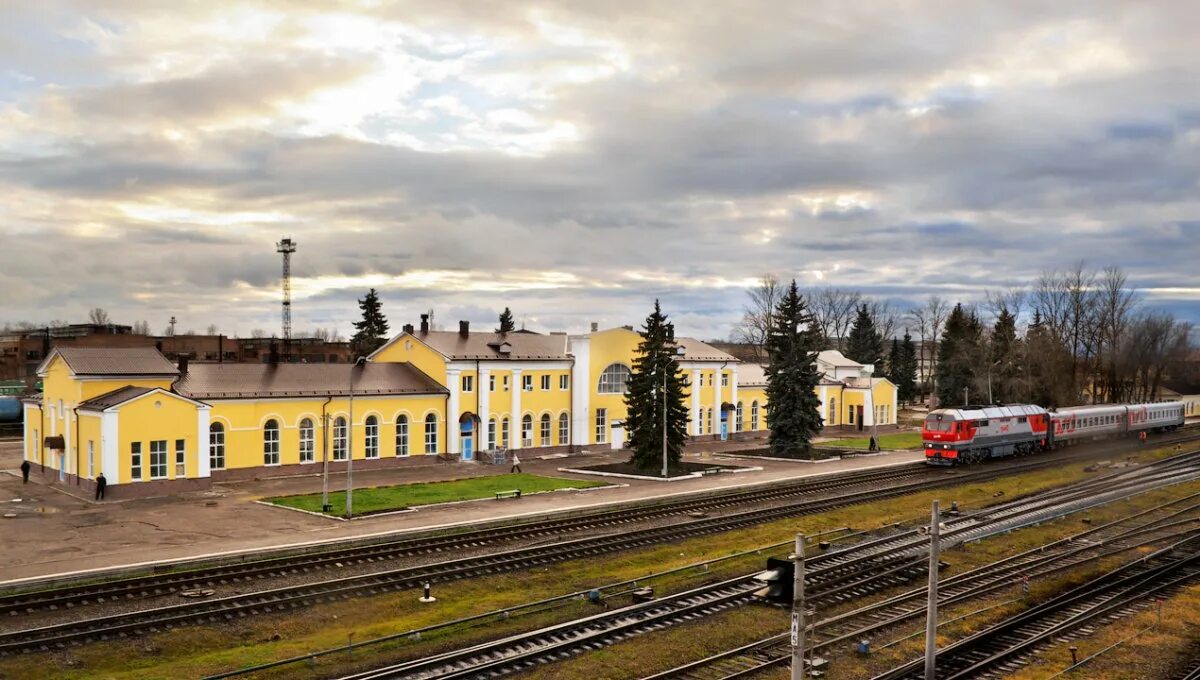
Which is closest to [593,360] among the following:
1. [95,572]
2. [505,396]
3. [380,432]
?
[505,396]

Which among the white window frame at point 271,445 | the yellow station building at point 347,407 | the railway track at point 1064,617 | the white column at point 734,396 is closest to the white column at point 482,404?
the yellow station building at point 347,407

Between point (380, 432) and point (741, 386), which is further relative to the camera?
point (741, 386)

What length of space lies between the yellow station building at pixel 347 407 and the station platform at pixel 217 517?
5.66 ft

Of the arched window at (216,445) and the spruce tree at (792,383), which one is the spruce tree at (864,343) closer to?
the spruce tree at (792,383)

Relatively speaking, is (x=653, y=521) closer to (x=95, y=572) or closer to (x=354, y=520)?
(x=354, y=520)

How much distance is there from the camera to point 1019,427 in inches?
2361

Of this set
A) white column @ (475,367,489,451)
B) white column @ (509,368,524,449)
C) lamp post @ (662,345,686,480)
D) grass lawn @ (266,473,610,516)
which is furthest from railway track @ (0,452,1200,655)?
white column @ (475,367,489,451)

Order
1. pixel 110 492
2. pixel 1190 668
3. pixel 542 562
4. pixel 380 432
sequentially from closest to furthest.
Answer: pixel 1190 668, pixel 542 562, pixel 110 492, pixel 380 432

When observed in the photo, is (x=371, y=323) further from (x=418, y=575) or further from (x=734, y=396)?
(x=418, y=575)

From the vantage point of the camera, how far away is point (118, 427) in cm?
3962

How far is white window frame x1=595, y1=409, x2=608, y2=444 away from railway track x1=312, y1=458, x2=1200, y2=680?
29.5 metres

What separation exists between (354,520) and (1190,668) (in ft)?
88.6

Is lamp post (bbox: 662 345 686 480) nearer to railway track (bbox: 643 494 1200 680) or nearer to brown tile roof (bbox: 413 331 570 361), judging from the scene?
brown tile roof (bbox: 413 331 570 361)

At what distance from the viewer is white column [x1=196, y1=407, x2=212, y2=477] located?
42500 millimetres
